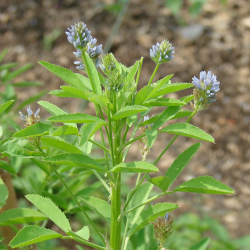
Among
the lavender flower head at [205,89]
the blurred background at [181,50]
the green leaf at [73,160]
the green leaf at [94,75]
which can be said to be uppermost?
the blurred background at [181,50]

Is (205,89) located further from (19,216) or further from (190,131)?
(19,216)

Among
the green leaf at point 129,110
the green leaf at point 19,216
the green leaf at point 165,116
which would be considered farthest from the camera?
the green leaf at point 19,216

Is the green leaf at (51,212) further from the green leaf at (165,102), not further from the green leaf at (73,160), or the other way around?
the green leaf at (165,102)

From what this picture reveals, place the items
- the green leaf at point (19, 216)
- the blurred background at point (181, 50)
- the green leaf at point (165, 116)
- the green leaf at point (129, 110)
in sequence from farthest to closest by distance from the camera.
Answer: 1. the blurred background at point (181, 50)
2. the green leaf at point (19, 216)
3. the green leaf at point (165, 116)
4. the green leaf at point (129, 110)

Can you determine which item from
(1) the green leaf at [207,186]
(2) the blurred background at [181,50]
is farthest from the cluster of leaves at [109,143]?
(2) the blurred background at [181,50]

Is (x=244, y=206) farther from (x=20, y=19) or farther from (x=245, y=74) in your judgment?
(x=20, y=19)

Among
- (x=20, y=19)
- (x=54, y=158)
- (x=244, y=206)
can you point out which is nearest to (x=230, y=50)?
(x=244, y=206)

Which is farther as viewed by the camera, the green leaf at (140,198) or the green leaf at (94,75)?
the green leaf at (140,198)
